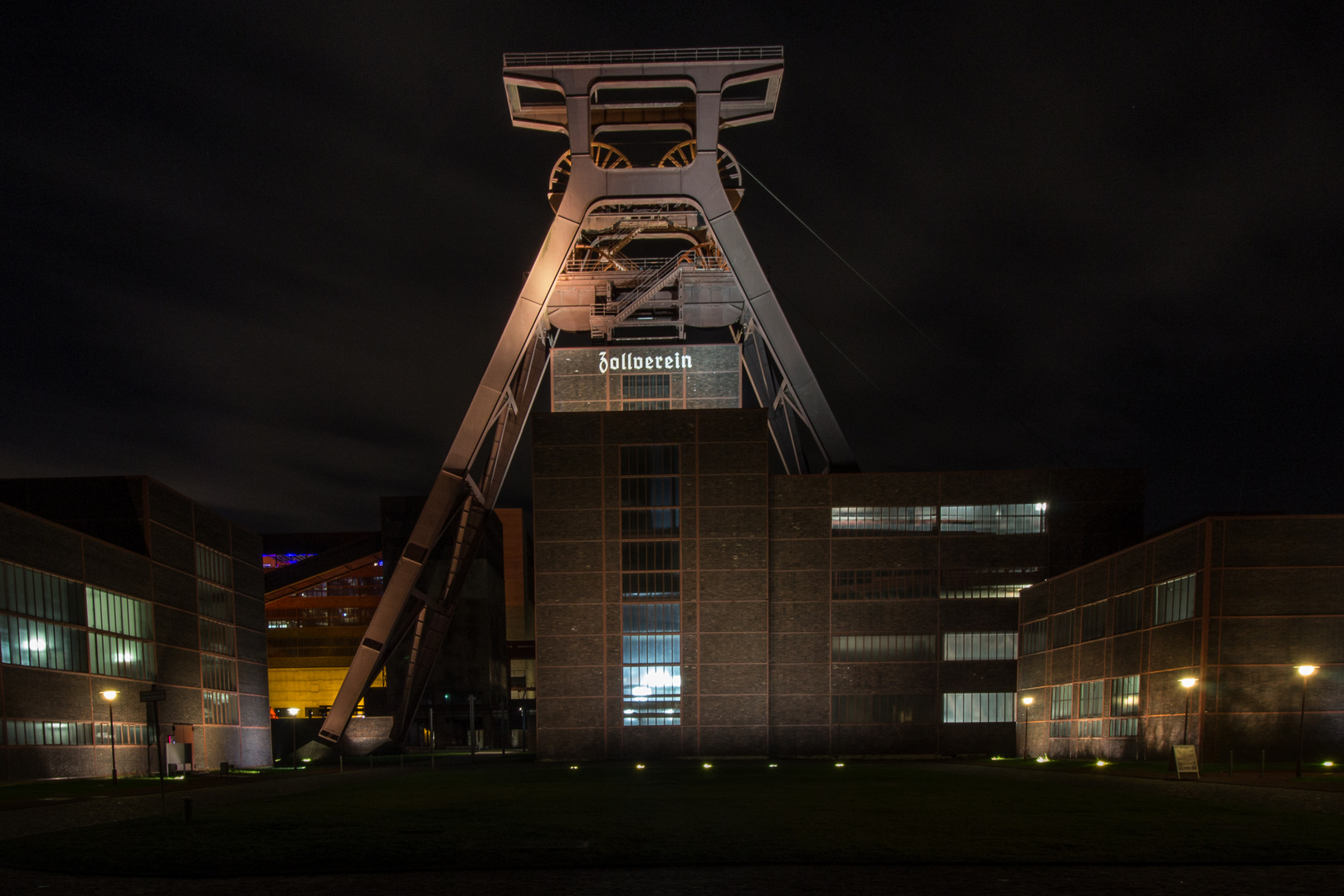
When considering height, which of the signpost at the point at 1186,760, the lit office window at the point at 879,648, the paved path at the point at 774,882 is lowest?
the lit office window at the point at 879,648

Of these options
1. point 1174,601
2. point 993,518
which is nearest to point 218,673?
point 993,518

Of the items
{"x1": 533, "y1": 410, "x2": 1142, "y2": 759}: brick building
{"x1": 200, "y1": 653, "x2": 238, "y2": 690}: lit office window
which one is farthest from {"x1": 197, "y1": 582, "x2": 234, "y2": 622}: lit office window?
{"x1": 533, "y1": 410, "x2": 1142, "y2": 759}: brick building

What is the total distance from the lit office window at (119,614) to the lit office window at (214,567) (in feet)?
19.0

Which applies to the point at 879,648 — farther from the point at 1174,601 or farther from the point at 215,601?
the point at 215,601

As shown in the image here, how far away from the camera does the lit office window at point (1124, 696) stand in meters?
35.7

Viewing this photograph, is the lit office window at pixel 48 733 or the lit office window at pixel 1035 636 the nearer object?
the lit office window at pixel 48 733

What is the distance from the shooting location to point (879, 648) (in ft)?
170

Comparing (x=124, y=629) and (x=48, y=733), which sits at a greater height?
(x=124, y=629)

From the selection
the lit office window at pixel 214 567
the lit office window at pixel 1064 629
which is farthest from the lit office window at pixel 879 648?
the lit office window at pixel 214 567

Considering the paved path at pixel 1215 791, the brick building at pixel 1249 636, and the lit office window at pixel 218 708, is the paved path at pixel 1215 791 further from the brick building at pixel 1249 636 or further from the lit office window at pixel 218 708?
the lit office window at pixel 218 708

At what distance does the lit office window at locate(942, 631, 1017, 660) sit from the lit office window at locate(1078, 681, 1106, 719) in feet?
32.1

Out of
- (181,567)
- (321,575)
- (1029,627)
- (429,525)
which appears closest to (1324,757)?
(1029,627)

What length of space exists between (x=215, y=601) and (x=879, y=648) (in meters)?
32.4

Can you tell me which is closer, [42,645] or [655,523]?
[42,645]
